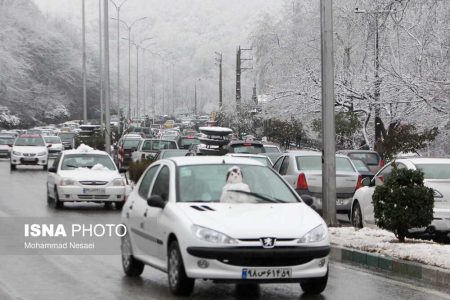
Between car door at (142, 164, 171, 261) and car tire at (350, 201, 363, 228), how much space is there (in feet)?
27.3

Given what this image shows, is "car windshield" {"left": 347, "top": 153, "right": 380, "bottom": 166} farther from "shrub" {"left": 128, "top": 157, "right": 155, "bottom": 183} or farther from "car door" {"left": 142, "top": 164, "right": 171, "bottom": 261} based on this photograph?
"car door" {"left": 142, "top": 164, "right": 171, "bottom": 261}

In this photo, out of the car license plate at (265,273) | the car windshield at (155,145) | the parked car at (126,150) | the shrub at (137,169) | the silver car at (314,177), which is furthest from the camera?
the parked car at (126,150)

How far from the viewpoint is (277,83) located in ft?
185

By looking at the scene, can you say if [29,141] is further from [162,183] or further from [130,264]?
[162,183]

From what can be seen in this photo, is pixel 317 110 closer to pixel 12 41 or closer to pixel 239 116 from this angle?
pixel 239 116

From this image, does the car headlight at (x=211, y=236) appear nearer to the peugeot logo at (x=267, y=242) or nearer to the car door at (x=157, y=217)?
the peugeot logo at (x=267, y=242)

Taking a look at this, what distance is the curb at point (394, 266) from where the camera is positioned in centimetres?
1294

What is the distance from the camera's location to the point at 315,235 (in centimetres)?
1129

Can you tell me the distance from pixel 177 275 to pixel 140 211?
1.71 meters

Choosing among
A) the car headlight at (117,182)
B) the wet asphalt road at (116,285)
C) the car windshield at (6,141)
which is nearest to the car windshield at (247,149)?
the car headlight at (117,182)

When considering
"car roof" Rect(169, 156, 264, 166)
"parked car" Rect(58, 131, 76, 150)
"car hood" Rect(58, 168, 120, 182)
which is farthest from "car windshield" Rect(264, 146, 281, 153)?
"parked car" Rect(58, 131, 76, 150)

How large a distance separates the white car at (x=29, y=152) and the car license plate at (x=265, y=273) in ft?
129

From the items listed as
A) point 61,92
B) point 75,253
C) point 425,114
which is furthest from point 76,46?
point 75,253

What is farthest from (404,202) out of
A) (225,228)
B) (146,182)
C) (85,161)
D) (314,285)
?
(85,161)
